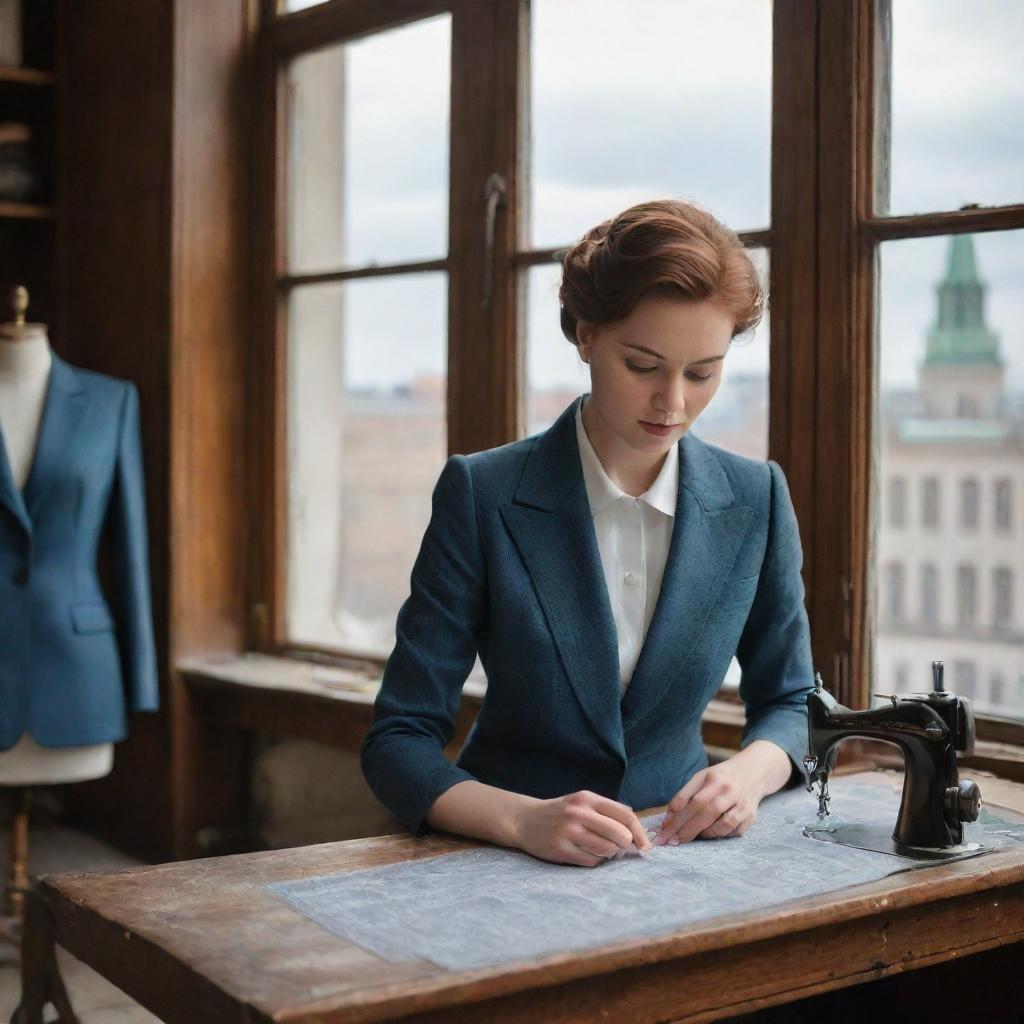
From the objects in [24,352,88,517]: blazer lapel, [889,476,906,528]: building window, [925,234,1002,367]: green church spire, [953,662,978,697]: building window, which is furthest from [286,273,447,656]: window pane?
[953,662,978,697]: building window

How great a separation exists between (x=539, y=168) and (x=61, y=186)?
6.23 feet

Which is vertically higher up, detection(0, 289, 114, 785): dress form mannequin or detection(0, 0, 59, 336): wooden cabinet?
detection(0, 0, 59, 336): wooden cabinet

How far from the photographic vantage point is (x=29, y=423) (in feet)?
12.0

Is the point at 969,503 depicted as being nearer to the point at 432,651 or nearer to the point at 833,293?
the point at 833,293

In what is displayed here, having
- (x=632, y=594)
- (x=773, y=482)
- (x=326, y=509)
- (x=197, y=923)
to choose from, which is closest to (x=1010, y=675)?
(x=773, y=482)

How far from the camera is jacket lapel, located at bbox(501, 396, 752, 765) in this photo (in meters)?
2.05

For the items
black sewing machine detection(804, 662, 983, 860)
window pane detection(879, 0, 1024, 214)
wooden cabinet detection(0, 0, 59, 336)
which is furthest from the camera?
wooden cabinet detection(0, 0, 59, 336)

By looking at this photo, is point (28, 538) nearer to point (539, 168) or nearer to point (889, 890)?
point (539, 168)

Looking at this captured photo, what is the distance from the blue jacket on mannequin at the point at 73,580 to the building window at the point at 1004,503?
2.18m

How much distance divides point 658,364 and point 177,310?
247 cm

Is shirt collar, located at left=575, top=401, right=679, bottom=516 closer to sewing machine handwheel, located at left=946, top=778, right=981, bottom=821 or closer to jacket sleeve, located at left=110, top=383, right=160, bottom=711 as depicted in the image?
sewing machine handwheel, located at left=946, top=778, right=981, bottom=821

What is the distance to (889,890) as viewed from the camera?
1742mm

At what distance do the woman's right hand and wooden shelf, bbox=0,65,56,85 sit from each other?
3.40m

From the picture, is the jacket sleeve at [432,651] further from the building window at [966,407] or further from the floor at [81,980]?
the floor at [81,980]
